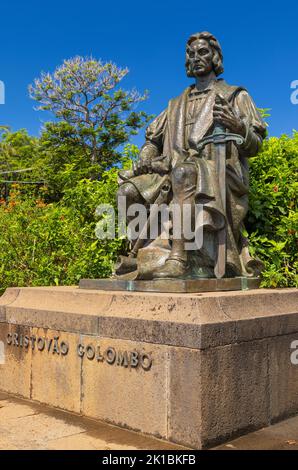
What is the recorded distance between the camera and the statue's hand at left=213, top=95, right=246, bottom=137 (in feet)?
16.1

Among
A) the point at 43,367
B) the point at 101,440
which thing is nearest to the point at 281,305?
the point at 101,440

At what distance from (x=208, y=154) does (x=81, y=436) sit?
2635 mm

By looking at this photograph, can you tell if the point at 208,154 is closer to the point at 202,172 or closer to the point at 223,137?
the point at 223,137

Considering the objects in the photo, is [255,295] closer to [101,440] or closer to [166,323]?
[166,323]

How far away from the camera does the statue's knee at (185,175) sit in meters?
4.73

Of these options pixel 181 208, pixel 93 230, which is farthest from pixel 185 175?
pixel 93 230

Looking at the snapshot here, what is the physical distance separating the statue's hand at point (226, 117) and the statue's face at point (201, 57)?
62 centimetres

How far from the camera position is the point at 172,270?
4562 mm

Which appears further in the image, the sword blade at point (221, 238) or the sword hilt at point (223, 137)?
the sword hilt at point (223, 137)

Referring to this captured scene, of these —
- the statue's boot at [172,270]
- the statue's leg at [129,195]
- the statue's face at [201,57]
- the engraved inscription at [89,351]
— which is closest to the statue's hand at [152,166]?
the statue's leg at [129,195]

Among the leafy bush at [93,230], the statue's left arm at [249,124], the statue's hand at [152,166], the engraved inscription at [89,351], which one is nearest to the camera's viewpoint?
the engraved inscription at [89,351]

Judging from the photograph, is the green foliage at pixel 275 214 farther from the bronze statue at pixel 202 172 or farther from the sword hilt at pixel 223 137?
the sword hilt at pixel 223 137

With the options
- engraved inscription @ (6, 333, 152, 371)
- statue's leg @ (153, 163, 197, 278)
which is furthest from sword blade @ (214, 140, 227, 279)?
engraved inscription @ (6, 333, 152, 371)

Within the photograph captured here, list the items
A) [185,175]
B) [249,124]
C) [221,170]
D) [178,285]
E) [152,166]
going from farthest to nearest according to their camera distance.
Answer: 1. [152,166]
2. [249,124]
3. [221,170]
4. [185,175]
5. [178,285]
